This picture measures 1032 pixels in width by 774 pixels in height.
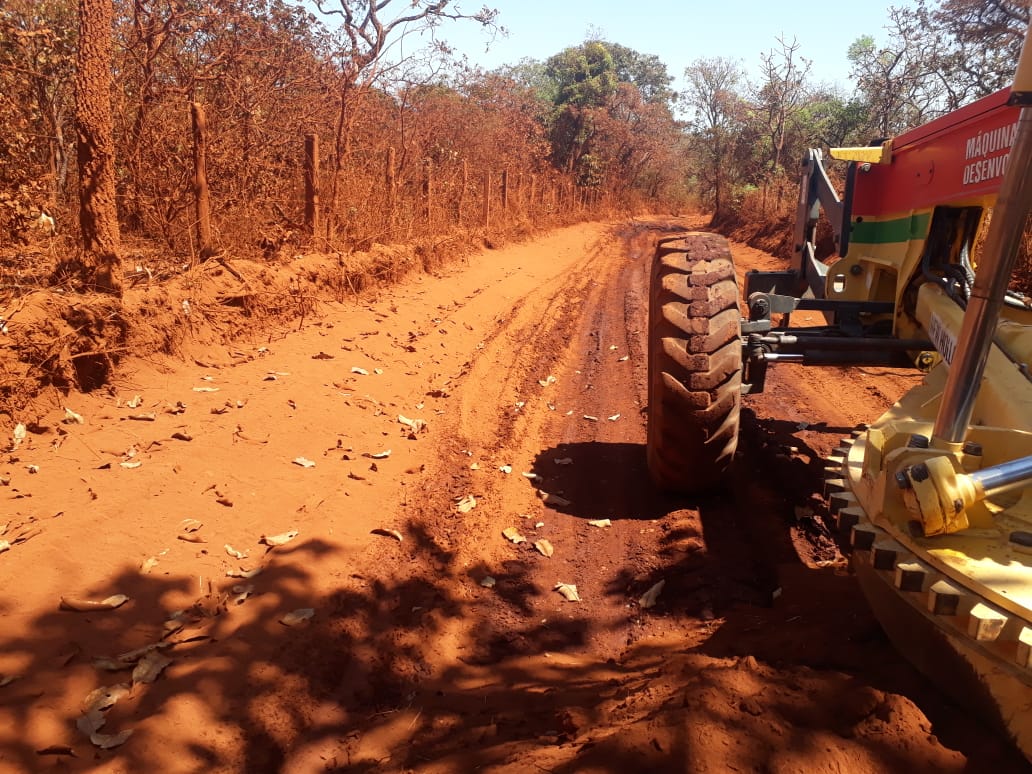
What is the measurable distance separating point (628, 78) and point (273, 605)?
51654mm

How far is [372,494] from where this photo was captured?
14.7 ft

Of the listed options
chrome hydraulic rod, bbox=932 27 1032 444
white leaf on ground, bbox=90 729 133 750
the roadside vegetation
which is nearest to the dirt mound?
the roadside vegetation

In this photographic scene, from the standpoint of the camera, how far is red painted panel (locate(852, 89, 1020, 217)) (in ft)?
10.6

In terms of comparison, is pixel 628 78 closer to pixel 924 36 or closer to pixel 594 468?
pixel 924 36

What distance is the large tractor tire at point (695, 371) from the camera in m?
3.82

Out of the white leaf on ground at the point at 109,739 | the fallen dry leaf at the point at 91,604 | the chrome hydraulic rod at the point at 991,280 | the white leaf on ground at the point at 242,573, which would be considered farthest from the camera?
the white leaf on ground at the point at 242,573

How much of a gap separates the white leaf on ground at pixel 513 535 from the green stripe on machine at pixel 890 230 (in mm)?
3012

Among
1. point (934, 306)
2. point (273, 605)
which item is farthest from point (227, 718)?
point (934, 306)

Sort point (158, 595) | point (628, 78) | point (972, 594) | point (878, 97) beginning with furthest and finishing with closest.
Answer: point (628, 78), point (878, 97), point (158, 595), point (972, 594)

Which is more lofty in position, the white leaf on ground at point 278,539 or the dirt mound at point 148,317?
the dirt mound at point 148,317

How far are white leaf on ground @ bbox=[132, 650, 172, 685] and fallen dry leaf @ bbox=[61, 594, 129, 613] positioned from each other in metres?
0.38

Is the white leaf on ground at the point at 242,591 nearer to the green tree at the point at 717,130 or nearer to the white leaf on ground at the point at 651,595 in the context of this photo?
the white leaf on ground at the point at 651,595

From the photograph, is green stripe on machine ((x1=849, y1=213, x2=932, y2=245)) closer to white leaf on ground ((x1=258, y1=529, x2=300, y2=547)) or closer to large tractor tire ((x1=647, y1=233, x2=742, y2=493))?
large tractor tire ((x1=647, y1=233, x2=742, y2=493))

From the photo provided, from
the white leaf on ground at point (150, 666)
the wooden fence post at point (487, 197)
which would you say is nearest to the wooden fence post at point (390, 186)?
the wooden fence post at point (487, 197)
